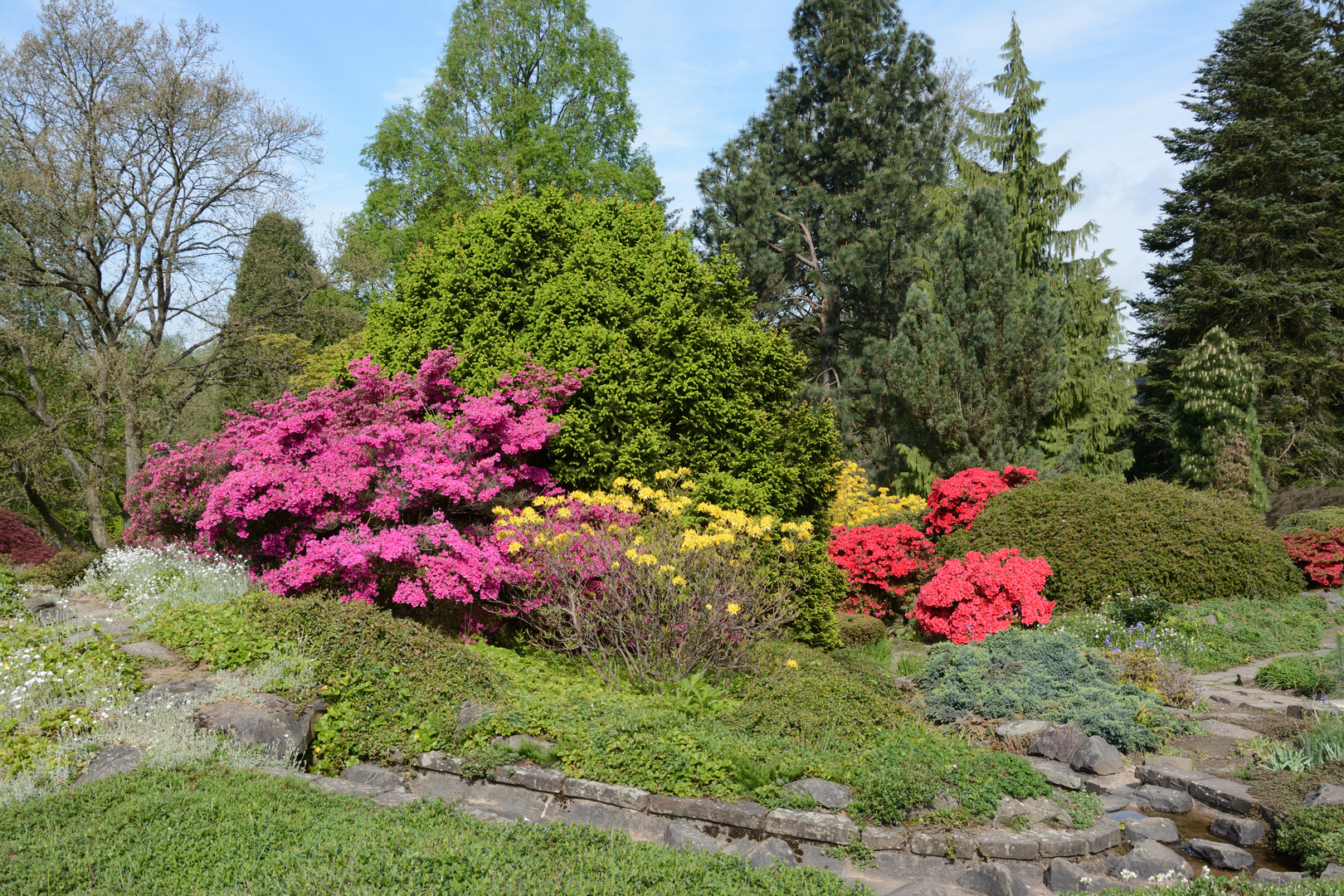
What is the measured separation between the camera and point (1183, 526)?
32.7ft

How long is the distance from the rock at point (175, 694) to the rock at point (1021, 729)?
5763 mm

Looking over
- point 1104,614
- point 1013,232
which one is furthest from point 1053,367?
point 1104,614

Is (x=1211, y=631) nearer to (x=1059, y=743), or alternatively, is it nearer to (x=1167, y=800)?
(x=1059, y=743)

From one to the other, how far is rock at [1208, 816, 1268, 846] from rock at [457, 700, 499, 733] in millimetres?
4537

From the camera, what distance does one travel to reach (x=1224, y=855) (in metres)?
4.36

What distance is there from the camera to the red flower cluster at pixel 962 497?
37.3 feet

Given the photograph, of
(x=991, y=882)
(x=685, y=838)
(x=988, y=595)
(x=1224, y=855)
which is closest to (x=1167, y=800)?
(x=1224, y=855)

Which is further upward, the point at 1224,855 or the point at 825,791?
the point at 825,791

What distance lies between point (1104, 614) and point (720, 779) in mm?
6411

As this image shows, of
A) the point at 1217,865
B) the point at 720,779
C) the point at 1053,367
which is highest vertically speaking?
the point at 1053,367

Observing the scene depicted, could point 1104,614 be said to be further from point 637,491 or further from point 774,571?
point 637,491

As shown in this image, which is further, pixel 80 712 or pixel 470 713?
pixel 470 713

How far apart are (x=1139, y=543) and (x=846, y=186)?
12206 millimetres

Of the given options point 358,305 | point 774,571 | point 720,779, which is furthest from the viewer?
point 358,305
